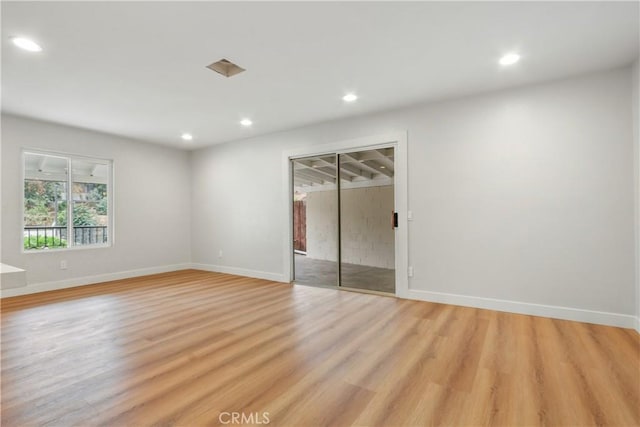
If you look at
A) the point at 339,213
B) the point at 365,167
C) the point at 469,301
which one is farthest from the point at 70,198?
the point at 469,301

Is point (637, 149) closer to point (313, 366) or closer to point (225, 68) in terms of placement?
point (313, 366)

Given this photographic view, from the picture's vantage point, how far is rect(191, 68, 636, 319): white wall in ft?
9.76

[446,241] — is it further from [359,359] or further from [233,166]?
[233,166]

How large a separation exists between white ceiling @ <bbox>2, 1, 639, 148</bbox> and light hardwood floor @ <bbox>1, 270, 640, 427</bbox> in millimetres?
2617

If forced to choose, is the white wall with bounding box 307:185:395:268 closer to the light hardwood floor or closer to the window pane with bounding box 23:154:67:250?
the light hardwood floor

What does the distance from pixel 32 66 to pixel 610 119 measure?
581 centimetres

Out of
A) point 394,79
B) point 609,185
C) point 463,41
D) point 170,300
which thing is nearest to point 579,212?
point 609,185

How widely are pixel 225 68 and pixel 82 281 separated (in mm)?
4495

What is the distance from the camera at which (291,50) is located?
2.65m

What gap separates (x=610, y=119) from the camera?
2986 millimetres

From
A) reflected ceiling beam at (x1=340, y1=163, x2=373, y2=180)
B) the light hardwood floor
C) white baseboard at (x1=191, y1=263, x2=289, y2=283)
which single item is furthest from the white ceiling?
white baseboard at (x1=191, y1=263, x2=289, y2=283)

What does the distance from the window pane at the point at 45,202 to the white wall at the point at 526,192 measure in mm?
4699

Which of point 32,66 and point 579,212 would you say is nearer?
point 32,66

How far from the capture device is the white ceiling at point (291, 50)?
2.15 metres
